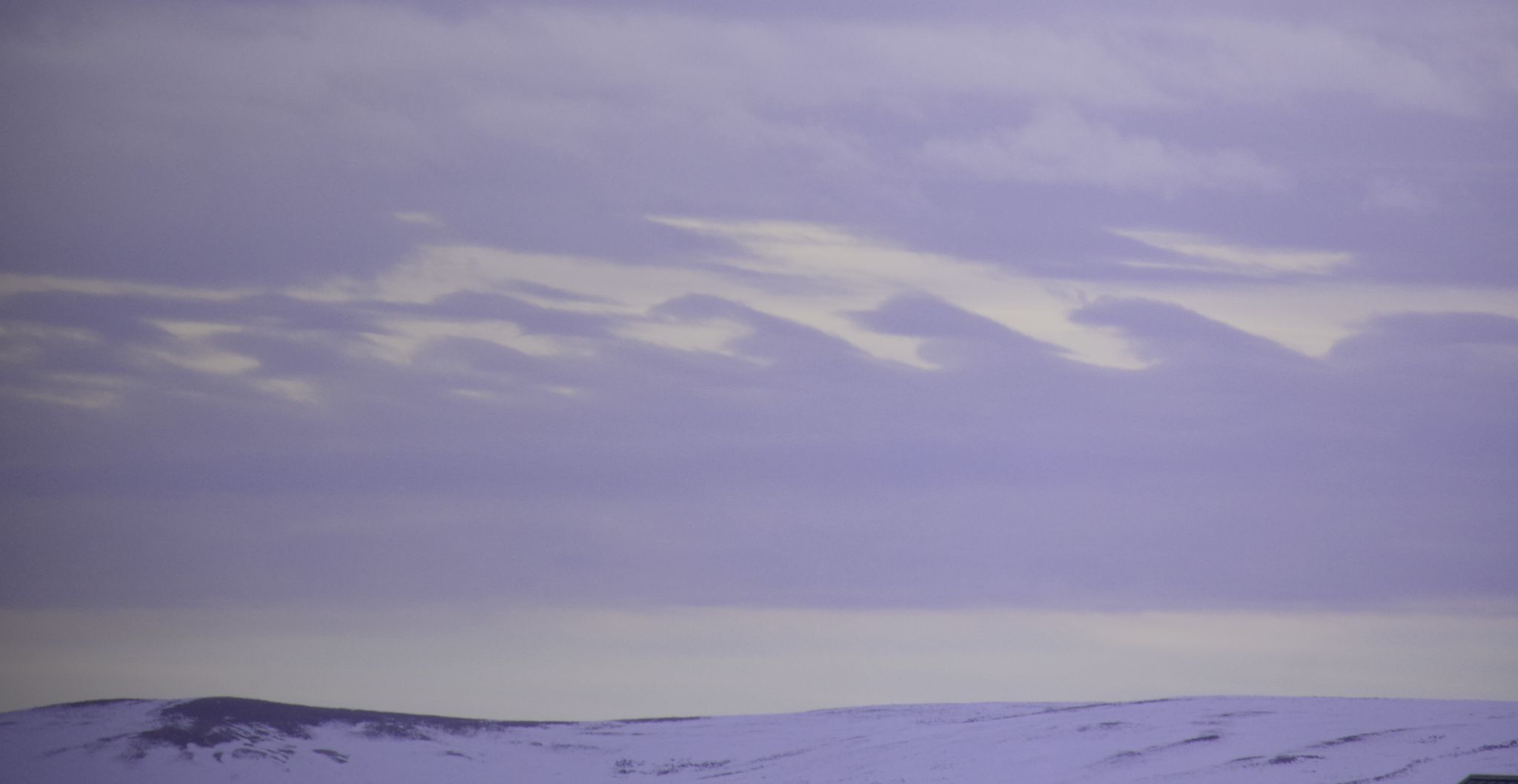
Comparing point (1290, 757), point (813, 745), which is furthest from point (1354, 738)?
point (813, 745)

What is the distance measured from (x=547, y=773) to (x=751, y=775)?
8.66m

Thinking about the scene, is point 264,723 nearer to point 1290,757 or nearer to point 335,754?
point 335,754

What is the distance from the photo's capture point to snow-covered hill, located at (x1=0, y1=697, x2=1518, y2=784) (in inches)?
2243

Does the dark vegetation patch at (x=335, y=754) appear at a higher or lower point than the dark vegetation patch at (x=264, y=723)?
lower

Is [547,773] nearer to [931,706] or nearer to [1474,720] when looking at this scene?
[931,706]

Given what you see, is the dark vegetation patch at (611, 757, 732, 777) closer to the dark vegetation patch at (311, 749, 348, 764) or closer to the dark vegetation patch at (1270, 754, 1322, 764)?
the dark vegetation patch at (311, 749, 348, 764)

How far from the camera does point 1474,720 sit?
59844 mm

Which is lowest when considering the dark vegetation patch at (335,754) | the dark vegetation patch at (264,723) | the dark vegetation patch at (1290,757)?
the dark vegetation patch at (1290,757)

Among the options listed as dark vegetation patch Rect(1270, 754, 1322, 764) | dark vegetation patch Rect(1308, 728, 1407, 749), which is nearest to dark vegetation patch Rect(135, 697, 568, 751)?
dark vegetation patch Rect(1270, 754, 1322, 764)

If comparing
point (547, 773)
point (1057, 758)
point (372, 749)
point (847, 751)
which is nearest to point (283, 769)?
point (372, 749)

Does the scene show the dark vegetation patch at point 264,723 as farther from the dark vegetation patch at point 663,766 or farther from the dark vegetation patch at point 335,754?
the dark vegetation patch at point 663,766

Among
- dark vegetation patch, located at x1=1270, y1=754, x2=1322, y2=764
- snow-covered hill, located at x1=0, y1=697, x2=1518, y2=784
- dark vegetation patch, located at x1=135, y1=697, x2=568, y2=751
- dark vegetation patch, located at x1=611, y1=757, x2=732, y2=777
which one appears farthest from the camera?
dark vegetation patch, located at x1=611, y1=757, x2=732, y2=777

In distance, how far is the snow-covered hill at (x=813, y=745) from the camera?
57.0 meters

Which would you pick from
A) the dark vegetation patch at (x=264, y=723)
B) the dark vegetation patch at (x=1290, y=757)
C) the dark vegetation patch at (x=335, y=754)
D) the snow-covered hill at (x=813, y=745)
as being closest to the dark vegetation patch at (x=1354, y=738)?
the snow-covered hill at (x=813, y=745)
